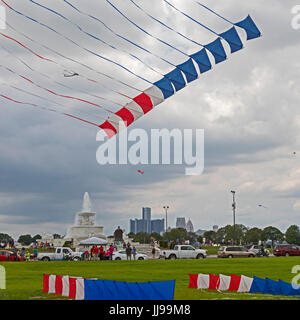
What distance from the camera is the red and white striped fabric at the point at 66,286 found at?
18.5 m

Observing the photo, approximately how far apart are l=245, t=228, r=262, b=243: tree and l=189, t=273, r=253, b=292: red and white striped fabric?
10979 cm

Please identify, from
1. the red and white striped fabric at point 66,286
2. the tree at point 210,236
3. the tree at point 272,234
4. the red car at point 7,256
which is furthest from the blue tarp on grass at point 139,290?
the tree at point 210,236

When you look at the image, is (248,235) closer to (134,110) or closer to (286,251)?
(286,251)

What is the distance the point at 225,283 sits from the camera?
21234 millimetres

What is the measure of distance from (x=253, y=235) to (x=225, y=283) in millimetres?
A: 113371

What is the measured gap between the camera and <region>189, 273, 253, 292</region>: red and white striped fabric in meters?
20.9

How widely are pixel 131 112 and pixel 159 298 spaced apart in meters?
12.2

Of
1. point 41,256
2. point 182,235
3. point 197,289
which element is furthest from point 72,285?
point 182,235

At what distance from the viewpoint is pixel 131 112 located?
27.3 meters

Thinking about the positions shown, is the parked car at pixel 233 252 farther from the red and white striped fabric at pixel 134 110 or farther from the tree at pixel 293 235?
the tree at pixel 293 235

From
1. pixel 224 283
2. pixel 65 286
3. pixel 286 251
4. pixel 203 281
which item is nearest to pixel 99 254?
pixel 286 251

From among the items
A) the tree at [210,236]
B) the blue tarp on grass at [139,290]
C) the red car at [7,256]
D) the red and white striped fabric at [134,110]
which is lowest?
the red car at [7,256]

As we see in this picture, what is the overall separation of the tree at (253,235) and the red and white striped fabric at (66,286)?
11234 centimetres
